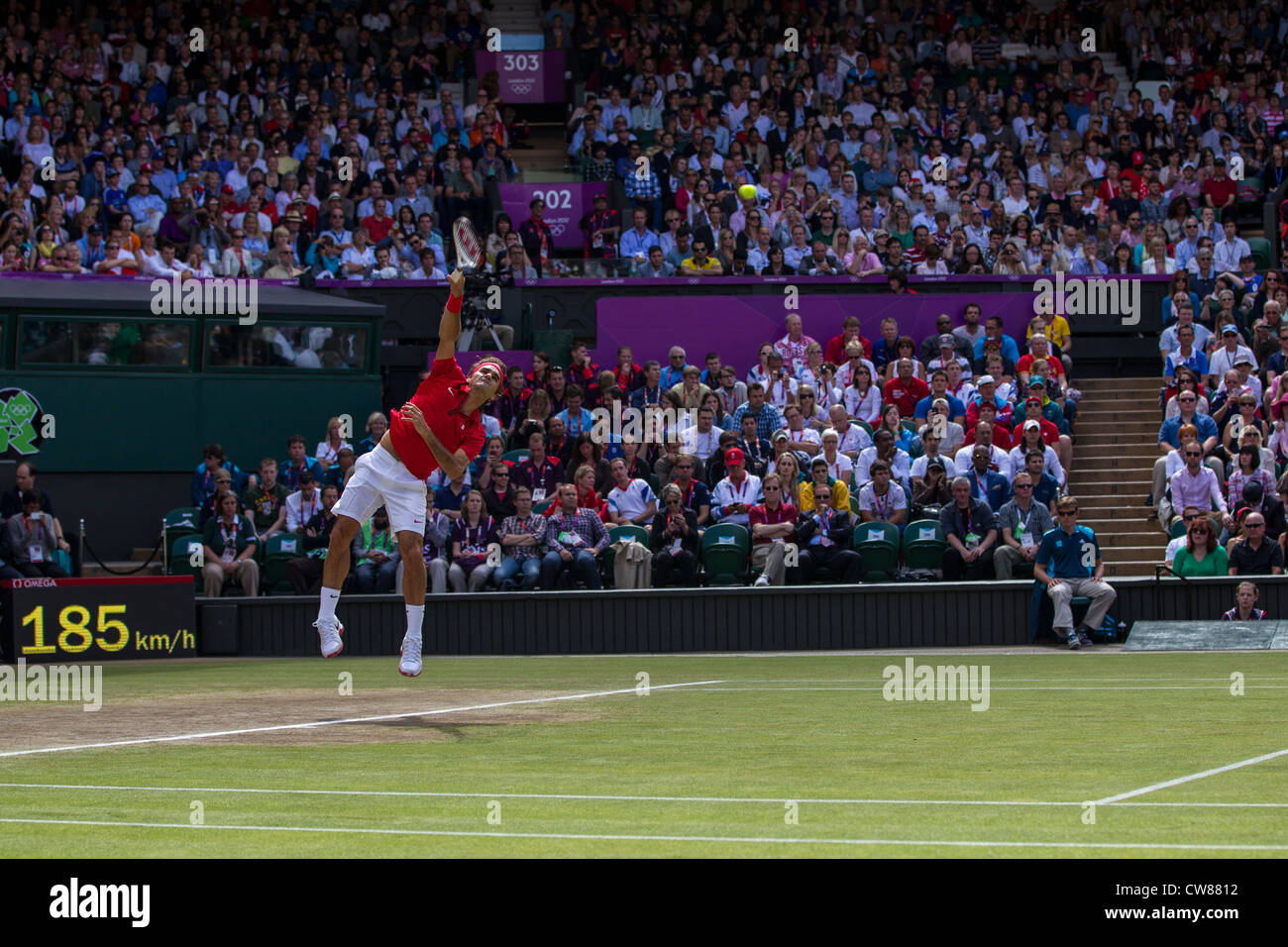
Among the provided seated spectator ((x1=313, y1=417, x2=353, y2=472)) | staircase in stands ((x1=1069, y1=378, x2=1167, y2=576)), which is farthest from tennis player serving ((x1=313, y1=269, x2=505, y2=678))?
staircase in stands ((x1=1069, y1=378, x2=1167, y2=576))

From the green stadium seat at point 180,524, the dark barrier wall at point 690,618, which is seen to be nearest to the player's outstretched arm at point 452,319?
the dark barrier wall at point 690,618

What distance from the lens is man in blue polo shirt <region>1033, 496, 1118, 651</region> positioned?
17.9 m

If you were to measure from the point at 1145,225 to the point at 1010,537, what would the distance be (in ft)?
27.7

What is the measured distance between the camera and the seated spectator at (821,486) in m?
19.8

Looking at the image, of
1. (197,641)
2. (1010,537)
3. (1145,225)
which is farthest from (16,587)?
(1145,225)

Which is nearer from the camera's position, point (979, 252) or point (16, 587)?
point (16, 587)

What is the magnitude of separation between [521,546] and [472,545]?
0.64 m

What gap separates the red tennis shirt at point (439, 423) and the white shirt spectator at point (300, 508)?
9.18 metres

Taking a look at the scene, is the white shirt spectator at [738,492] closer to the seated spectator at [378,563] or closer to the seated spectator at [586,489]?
the seated spectator at [586,489]

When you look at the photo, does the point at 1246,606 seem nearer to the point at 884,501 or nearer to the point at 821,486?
the point at 884,501

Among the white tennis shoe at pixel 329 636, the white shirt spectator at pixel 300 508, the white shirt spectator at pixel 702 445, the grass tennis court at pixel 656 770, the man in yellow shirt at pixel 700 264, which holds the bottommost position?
the grass tennis court at pixel 656 770

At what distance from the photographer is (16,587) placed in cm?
1802

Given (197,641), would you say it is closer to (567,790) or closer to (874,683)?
(874,683)
